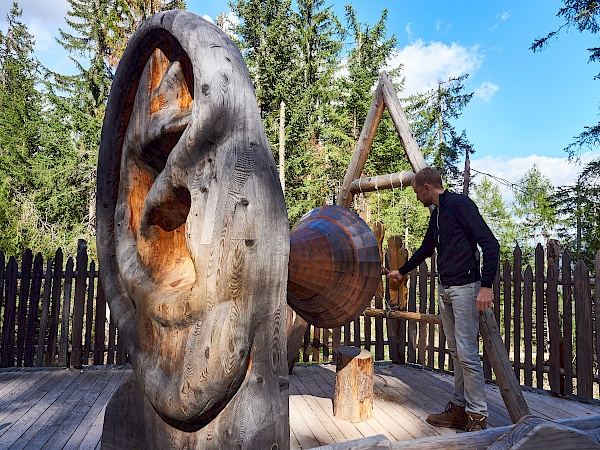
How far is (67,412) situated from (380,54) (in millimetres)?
19322

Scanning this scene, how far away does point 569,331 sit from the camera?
5.01m

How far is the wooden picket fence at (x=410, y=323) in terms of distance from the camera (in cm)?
495

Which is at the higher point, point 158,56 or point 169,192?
point 158,56

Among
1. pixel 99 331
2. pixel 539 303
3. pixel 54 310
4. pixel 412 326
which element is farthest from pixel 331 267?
pixel 54 310

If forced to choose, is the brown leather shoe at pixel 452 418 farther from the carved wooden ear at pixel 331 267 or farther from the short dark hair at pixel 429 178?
the short dark hair at pixel 429 178

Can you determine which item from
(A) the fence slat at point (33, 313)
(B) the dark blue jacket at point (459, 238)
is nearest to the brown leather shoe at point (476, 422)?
(B) the dark blue jacket at point (459, 238)

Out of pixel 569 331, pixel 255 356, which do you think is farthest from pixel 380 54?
pixel 255 356

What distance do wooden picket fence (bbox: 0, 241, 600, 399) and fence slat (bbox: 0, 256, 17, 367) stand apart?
0.5 inches

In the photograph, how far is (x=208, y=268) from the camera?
1.07m

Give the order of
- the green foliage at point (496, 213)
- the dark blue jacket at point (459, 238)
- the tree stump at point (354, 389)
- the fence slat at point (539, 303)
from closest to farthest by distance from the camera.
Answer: the dark blue jacket at point (459, 238) → the tree stump at point (354, 389) → the fence slat at point (539, 303) → the green foliage at point (496, 213)

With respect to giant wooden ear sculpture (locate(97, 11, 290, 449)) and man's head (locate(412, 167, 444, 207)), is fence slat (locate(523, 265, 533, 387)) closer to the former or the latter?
man's head (locate(412, 167, 444, 207))

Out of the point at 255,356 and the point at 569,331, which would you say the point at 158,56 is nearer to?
the point at 255,356

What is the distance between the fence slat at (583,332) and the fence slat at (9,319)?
24.0 ft

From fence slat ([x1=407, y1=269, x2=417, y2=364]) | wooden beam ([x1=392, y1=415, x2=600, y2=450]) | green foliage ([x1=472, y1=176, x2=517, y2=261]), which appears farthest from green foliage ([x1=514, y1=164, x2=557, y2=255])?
wooden beam ([x1=392, y1=415, x2=600, y2=450])
